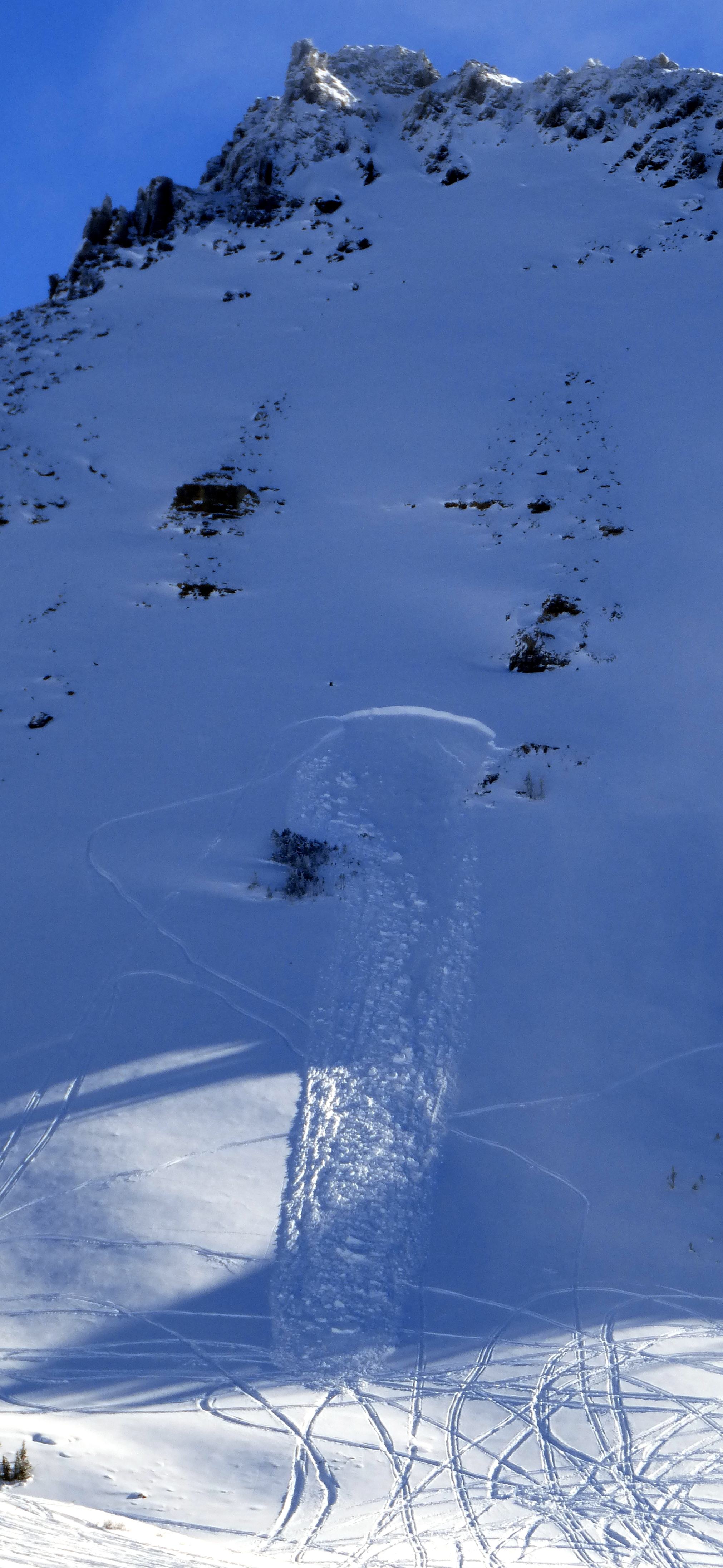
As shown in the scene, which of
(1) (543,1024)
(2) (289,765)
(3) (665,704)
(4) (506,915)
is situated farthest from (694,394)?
(1) (543,1024)

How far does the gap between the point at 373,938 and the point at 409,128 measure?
43934 mm

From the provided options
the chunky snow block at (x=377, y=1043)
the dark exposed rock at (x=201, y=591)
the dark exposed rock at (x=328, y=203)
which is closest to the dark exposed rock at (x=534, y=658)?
the chunky snow block at (x=377, y=1043)

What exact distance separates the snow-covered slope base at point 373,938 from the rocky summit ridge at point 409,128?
9164 millimetres

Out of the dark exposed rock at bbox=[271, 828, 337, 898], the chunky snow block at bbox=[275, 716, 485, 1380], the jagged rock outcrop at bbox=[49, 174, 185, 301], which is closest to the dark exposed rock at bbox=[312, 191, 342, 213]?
the jagged rock outcrop at bbox=[49, 174, 185, 301]

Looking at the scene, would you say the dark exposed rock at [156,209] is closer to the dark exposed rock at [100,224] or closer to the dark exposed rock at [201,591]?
the dark exposed rock at [100,224]

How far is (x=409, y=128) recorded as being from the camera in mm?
44656

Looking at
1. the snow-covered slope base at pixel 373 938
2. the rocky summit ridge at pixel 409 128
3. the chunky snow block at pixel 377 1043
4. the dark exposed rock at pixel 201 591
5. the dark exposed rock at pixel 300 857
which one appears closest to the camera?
the snow-covered slope base at pixel 373 938

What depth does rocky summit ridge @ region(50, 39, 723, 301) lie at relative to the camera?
128ft

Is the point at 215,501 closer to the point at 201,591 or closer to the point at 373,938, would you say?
the point at 201,591

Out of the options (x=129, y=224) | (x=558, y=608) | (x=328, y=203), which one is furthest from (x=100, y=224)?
(x=558, y=608)

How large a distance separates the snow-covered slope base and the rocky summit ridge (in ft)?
30.1

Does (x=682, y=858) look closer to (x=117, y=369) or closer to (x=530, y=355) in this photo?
(x=530, y=355)

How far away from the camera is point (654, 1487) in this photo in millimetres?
6465

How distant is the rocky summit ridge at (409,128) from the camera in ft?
128
